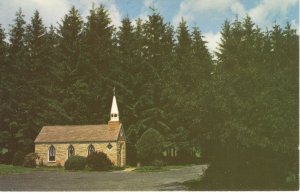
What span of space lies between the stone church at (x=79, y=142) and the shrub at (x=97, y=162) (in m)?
2.88

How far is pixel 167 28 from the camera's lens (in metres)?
55.5

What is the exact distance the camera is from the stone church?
45.7 m

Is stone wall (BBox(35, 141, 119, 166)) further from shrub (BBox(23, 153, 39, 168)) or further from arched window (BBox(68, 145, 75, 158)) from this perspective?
shrub (BBox(23, 153, 39, 168))

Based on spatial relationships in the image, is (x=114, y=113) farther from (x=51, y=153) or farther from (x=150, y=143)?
(x=51, y=153)

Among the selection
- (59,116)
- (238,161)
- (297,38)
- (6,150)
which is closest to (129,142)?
(59,116)

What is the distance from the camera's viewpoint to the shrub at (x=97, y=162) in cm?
4206

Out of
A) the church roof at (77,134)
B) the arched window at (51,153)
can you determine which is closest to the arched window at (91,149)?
the church roof at (77,134)

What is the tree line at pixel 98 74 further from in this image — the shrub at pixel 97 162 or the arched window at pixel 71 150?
the shrub at pixel 97 162

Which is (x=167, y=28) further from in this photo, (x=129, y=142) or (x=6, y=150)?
(x=6, y=150)

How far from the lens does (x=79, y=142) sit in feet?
152

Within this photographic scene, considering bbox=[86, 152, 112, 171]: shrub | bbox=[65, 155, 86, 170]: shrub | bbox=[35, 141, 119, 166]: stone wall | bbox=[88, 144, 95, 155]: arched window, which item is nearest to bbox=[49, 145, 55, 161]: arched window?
bbox=[35, 141, 119, 166]: stone wall

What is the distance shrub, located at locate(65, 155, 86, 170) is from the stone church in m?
2.89

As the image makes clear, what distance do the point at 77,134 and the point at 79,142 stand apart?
3.35 ft

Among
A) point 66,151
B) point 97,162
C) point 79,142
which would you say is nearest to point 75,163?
point 97,162
